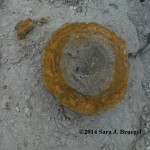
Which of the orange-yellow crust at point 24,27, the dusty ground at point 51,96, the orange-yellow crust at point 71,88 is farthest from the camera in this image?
the orange-yellow crust at point 24,27

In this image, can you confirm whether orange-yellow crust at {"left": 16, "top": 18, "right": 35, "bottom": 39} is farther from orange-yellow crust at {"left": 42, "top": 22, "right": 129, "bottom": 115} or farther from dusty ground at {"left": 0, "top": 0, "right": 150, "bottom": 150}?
orange-yellow crust at {"left": 42, "top": 22, "right": 129, "bottom": 115}

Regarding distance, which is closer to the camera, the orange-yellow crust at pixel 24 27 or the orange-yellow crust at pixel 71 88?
the orange-yellow crust at pixel 71 88

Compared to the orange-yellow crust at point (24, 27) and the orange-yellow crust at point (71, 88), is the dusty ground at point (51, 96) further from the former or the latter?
the orange-yellow crust at point (71, 88)

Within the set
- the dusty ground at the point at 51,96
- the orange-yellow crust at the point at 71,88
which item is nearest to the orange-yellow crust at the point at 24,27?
the dusty ground at the point at 51,96

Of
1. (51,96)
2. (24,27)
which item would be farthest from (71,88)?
(24,27)

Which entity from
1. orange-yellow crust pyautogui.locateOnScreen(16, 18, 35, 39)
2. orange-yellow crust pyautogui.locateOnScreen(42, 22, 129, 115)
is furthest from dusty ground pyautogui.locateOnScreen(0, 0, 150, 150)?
orange-yellow crust pyautogui.locateOnScreen(42, 22, 129, 115)

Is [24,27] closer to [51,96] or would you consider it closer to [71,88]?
[51,96]

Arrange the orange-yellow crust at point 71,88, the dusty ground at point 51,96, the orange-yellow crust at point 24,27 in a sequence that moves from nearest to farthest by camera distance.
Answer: the orange-yellow crust at point 71,88 < the dusty ground at point 51,96 < the orange-yellow crust at point 24,27
